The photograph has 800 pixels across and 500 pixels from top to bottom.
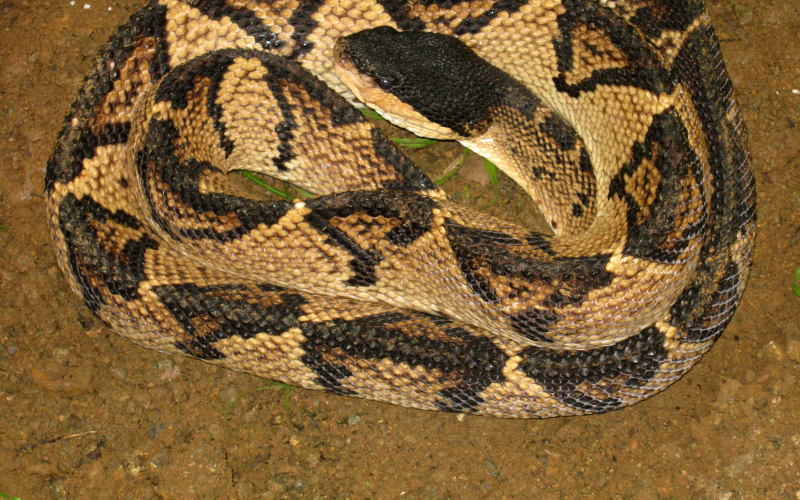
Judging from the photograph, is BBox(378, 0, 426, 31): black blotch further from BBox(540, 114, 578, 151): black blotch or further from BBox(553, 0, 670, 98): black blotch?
BBox(540, 114, 578, 151): black blotch

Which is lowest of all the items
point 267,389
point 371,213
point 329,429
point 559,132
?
point 329,429

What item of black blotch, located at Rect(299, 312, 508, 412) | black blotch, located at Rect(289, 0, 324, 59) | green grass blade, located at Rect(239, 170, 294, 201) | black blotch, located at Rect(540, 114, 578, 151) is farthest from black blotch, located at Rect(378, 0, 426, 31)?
black blotch, located at Rect(299, 312, 508, 412)

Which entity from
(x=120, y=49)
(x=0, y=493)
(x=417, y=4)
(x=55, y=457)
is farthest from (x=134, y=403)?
(x=417, y=4)

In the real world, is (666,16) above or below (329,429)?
above

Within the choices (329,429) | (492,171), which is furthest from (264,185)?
(329,429)

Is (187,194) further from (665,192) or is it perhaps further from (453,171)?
(665,192)

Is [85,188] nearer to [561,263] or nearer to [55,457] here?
[55,457]

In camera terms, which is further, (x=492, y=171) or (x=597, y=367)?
(x=492, y=171)

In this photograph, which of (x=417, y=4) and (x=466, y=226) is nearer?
(x=466, y=226)
